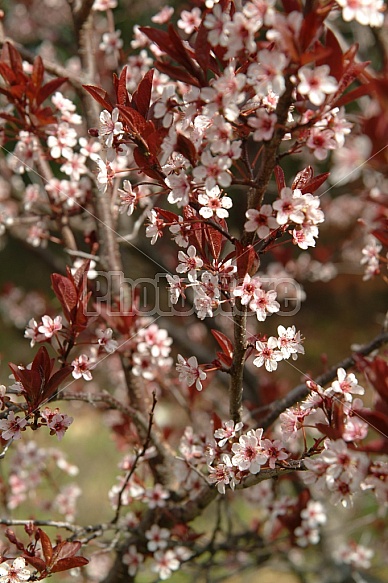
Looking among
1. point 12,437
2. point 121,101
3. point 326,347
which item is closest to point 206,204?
point 121,101

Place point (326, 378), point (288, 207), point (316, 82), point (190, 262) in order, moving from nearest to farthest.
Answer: point (316, 82) → point (288, 207) → point (190, 262) → point (326, 378)

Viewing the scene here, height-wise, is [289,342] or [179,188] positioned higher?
[179,188]

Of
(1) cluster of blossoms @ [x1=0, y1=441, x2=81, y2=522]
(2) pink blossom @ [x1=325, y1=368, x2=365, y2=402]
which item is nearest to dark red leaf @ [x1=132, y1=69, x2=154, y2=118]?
(2) pink blossom @ [x1=325, y1=368, x2=365, y2=402]

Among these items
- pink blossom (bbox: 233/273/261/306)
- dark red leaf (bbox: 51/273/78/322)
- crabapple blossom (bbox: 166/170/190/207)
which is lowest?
dark red leaf (bbox: 51/273/78/322)

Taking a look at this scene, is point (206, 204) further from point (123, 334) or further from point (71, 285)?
point (123, 334)

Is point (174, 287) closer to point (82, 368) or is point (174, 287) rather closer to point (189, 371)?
point (189, 371)

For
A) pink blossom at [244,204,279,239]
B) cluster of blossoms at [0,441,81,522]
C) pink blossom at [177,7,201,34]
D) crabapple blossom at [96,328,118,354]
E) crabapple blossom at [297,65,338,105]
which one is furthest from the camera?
cluster of blossoms at [0,441,81,522]

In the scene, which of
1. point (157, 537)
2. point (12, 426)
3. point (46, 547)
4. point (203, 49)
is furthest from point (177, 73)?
point (157, 537)

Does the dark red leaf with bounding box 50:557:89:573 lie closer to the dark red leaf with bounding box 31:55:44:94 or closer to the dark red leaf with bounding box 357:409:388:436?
the dark red leaf with bounding box 357:409:388:436

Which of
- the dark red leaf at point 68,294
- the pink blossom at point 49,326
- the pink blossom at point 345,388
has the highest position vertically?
the dark red leaf at point 68,294

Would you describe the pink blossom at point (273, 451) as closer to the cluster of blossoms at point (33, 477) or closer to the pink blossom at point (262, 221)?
the pink blossom at point (262, 221)

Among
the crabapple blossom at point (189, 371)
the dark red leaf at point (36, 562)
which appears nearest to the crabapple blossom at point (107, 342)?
the crabapple blossom at point (189, 371)

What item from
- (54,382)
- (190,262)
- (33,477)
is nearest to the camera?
(190,262)

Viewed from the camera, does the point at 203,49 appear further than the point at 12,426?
No
